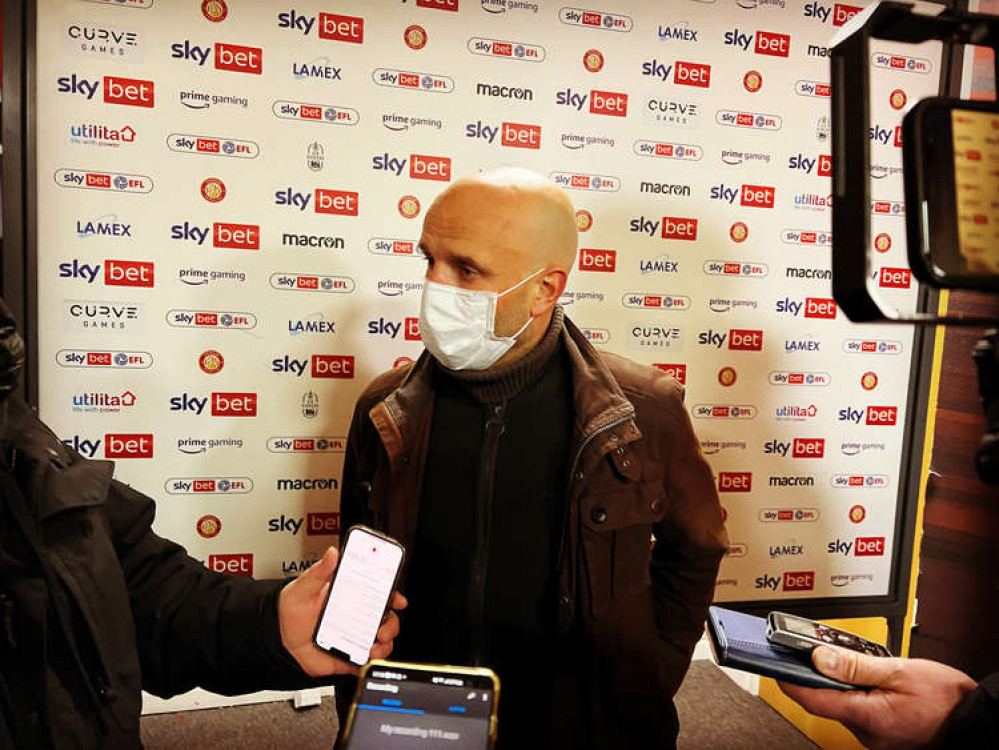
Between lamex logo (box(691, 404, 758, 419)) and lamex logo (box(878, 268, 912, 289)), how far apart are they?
2.09 ft

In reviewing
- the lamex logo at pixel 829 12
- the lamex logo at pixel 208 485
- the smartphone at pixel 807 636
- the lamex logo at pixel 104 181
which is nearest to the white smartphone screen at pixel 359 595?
the smartphone at pixel 807 636

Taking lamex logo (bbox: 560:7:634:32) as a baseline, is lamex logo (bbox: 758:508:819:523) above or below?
below

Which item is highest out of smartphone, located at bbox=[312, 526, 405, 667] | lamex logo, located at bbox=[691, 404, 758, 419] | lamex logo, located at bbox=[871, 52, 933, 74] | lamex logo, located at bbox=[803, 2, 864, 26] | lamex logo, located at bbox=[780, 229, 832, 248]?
lamex logo, located at bbox=[803, 2, 864, 26]

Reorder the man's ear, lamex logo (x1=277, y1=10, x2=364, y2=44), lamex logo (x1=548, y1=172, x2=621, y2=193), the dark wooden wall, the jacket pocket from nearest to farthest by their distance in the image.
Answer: the jacket pocket → the man's ear → lamex logo (x1=277, y1=10, x2=364, y2=44) → lamex logo (x1=548, y1=172, x2=621, y2=193) → the dark wooden wall

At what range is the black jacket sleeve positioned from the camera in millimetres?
1200

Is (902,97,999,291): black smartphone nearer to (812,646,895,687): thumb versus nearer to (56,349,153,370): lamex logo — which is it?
(812,646,895,687): thumb

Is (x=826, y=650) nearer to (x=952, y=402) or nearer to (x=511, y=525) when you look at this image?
(x=511, y=525)

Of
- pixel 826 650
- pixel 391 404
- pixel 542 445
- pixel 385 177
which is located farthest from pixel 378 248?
pixel 826 650

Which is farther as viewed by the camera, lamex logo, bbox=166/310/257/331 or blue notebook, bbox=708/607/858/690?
lamex logo, bbox=166/310/257/331

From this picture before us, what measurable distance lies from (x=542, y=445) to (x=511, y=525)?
7.5 inches

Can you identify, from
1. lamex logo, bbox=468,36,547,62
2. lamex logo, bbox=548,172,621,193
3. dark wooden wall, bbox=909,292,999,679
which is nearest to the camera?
lamex logo, bbox=468,36,547,62

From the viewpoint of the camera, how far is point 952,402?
10.9 ft

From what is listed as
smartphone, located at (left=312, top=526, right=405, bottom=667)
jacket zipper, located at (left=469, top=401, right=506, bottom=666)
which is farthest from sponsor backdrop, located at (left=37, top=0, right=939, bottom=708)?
smartphone, located at (left=312, top=526, right=405, bottom=667)

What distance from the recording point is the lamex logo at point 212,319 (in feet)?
6.75
